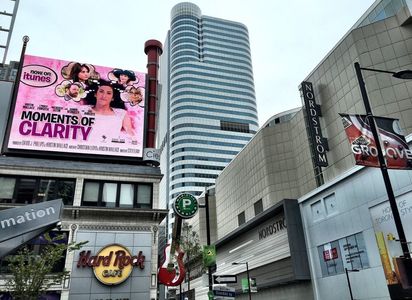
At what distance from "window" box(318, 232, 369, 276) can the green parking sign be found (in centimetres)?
1886

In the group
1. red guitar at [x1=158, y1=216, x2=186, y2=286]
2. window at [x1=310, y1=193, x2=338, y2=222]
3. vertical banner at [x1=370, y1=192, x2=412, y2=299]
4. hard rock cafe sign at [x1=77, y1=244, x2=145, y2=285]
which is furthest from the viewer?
window at [x1=310, y1=193, x2=338, y2=222]

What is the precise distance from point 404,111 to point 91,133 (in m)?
33.1

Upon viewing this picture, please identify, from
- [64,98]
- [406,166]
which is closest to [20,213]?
[406,166]

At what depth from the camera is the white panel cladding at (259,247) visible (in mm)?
43688

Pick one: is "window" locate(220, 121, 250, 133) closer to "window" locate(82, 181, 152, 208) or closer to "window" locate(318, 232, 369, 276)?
"window" locate(318, 232, 369, 276)

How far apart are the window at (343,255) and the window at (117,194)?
18943 millimetres

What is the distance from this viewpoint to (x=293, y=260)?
3959cm

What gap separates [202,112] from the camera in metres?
174

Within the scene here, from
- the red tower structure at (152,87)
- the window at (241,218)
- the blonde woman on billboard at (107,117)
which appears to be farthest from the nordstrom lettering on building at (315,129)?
the window at (241,218)

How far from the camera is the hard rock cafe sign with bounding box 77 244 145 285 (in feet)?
98.6

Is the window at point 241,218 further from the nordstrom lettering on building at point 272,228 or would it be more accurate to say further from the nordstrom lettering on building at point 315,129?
the nordstrom lettering on building at point 315,129

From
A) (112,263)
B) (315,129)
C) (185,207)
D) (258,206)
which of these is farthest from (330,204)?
(258,206)

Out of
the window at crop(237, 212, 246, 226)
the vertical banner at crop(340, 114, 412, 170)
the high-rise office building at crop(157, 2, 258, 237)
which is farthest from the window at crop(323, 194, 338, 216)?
the high-rise office building at crop(157, 2, 258, 237)

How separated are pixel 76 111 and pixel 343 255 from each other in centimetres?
2989
